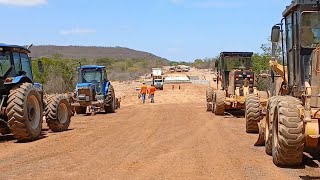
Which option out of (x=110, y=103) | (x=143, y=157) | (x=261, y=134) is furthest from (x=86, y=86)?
(x=143, y=157)

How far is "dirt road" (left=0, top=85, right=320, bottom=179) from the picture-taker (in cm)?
860

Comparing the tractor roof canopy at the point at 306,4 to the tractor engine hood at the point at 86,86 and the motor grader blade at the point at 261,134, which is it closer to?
the motor grader blade at the point at 261,134

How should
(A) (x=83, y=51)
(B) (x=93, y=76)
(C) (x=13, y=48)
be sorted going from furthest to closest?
(A) (x=83, y=51)
(B) (x=93, y=76)
(C) (x=13, y=48)

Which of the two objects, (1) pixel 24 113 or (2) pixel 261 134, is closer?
(2) pixel 261 134

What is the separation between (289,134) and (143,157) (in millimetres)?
3121

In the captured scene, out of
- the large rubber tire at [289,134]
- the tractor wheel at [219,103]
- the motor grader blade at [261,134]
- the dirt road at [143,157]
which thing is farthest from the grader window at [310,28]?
the tractor wheel at [219,103]

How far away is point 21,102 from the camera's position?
1301cm

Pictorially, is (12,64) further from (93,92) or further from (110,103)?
(110,103)

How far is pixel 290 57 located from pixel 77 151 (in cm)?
503

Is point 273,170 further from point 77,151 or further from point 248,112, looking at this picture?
point 248,112

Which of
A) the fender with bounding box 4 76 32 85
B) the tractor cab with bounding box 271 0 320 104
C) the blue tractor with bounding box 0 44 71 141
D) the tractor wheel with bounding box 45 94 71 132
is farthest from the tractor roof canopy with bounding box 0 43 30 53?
the tractor cab with bounding box 271 0 320 104

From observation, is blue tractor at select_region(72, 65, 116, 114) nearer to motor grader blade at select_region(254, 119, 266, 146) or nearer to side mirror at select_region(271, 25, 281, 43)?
motor grader blade at select_region(254, 119, 266, 146)

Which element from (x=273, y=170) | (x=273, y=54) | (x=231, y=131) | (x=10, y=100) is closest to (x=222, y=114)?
(x=231, y=131)

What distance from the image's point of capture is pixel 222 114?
23.4 m
